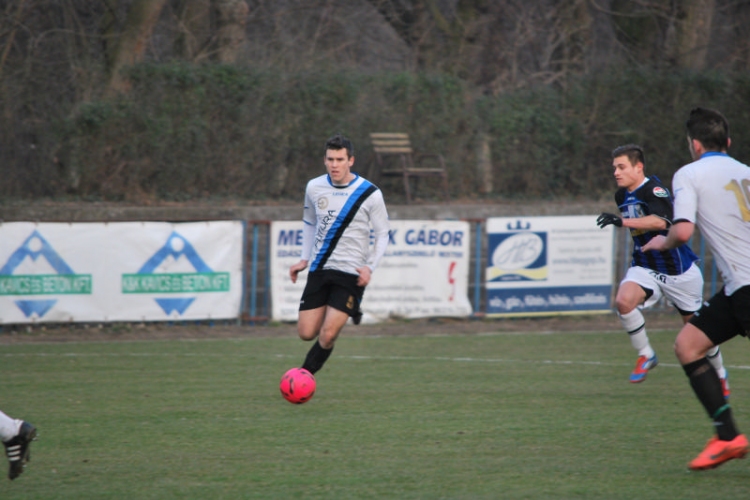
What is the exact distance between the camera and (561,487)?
520 cm

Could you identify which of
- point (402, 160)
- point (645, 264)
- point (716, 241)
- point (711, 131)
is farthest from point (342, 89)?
point (716, 241)

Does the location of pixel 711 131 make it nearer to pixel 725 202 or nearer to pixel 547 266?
pixel 725 202

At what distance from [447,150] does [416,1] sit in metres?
4.26

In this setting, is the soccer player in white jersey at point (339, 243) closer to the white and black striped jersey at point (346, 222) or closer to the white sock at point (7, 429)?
the white and black striped jersey at point (346, 222)

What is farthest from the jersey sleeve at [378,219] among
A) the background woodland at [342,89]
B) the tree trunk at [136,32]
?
the tree trunk at [136,32]

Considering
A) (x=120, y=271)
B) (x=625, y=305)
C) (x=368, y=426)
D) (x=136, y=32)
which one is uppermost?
(x=136, y=32)

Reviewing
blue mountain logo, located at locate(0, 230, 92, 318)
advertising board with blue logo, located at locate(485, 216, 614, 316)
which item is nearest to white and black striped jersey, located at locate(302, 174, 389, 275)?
blue mountain logo, located at locate(0, 230, 92, 318)

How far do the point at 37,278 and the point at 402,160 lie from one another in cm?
733

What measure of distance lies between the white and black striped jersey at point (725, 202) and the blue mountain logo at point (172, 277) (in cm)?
941

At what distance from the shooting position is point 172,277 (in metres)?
13.6

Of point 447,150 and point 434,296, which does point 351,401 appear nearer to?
point 434,296

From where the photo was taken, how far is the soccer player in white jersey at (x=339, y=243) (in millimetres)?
7824

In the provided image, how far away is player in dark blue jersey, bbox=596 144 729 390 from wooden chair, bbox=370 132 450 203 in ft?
31.1

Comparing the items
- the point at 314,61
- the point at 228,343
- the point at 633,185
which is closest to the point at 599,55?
the point at 314,61
